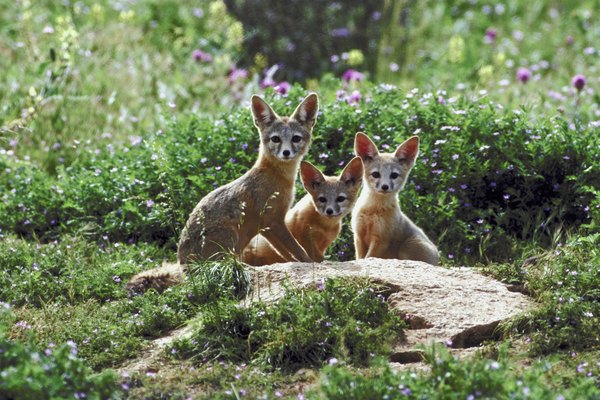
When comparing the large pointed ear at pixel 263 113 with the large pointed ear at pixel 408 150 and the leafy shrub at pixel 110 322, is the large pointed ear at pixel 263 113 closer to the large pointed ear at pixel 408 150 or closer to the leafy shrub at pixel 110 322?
the large pointed ear at pixel 408 150

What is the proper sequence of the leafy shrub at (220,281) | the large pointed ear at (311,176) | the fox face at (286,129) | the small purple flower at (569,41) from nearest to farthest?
the leafy shrub at (220,281)
the fox face at (286,129)
the large pointed ear at (311,176)
the small purple flower at (569,41)

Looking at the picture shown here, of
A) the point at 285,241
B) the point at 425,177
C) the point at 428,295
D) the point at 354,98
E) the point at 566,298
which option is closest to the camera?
the point at 566,298

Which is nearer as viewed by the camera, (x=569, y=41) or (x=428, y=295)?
(x=428, y=295)

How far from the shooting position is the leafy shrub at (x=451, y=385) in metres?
4.47

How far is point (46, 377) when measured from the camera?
4.41 meters

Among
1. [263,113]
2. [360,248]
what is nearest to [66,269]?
[263,113]

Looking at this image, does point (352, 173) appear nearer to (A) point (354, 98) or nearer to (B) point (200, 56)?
(A) point (354, 98)

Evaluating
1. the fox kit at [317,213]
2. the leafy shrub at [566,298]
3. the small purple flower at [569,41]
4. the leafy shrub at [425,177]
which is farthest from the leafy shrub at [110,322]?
the small purple flower at [569,41]

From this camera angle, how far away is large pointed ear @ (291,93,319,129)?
675 cm

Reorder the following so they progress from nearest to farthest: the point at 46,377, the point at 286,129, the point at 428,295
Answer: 1. the point at 46,377
2. the point at 428,295
3. the point at 286,129

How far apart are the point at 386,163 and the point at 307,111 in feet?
2.11

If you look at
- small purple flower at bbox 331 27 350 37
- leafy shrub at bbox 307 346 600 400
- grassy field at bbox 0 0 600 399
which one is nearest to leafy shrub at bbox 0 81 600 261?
grassy field at bbox 0 0 600 399

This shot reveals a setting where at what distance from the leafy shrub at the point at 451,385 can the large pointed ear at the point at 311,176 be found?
217 centimetres

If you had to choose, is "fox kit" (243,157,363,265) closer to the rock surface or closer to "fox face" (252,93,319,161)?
"fox face" (252,93,319,161)
